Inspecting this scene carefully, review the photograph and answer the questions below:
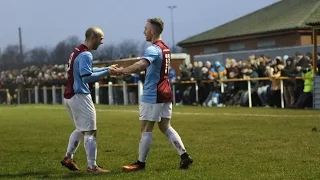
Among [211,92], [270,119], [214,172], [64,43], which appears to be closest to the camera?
[214,172]

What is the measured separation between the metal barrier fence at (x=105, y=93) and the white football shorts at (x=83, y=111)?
62.3 feet

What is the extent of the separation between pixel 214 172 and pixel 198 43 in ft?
157

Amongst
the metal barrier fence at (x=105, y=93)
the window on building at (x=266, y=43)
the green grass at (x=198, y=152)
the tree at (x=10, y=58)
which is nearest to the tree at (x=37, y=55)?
the tree at (x=10, y=58)

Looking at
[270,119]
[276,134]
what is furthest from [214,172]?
[270,119]

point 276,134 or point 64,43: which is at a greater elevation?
point 64,43

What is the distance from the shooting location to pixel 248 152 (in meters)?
11.7

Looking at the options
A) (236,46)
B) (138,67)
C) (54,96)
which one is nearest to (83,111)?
(138,67)

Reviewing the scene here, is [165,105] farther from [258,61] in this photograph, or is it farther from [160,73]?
[258,61]

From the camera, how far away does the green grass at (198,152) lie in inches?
369

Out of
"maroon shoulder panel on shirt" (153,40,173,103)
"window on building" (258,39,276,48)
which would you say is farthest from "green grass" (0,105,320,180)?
"window on building" (258,39,276,48)

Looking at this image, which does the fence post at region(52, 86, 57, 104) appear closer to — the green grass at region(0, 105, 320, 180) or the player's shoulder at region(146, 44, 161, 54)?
the green grass at region(0, 105, 320, 180)

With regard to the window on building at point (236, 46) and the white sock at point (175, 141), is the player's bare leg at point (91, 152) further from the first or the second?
the window on building at point (236, 46)

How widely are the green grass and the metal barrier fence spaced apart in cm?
1186

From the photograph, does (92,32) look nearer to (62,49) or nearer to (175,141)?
(175,141)
